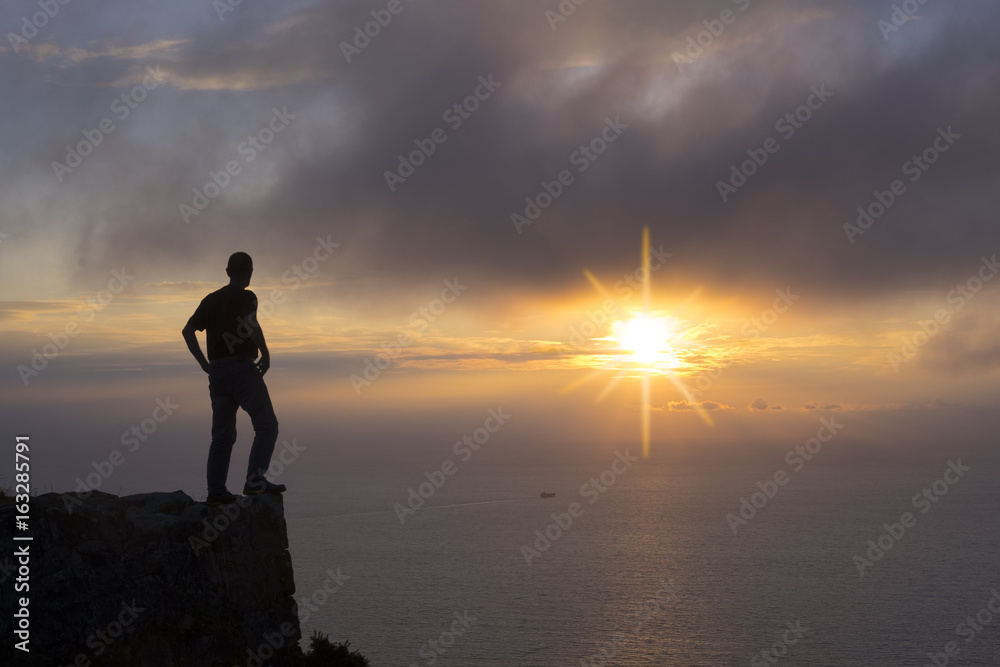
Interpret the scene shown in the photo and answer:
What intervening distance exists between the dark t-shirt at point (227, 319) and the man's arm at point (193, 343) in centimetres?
8

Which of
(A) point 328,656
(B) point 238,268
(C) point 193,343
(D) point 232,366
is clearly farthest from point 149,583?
(A) point 328,656

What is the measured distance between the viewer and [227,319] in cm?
999

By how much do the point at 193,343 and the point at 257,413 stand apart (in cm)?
132

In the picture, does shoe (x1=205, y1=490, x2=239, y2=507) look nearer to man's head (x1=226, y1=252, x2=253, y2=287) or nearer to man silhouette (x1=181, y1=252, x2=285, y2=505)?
man silhouette (x1=181, y1=252, x2=285, y2=505)

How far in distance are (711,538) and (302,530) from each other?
6896 centimetres

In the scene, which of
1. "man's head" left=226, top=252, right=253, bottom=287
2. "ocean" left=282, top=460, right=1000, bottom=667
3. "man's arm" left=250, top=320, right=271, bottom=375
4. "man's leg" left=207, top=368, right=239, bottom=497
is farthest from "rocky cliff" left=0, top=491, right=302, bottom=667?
"ocean" left=282, top=460, right=1000, bottom=667

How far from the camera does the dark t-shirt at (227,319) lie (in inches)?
394

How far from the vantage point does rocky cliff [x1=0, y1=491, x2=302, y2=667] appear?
871 cm

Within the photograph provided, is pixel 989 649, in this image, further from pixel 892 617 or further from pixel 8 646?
pixel 8 646

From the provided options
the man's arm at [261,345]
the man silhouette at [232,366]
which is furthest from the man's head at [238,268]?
the man's arm at [261,345]

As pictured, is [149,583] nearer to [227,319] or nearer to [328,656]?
[227,319]

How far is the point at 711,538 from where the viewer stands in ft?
397

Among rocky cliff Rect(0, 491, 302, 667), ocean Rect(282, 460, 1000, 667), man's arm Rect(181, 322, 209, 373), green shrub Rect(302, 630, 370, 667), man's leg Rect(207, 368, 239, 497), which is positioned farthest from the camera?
ocean Rect(282, 460, 1000, 667)

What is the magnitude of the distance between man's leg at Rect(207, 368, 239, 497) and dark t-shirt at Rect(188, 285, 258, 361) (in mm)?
406
